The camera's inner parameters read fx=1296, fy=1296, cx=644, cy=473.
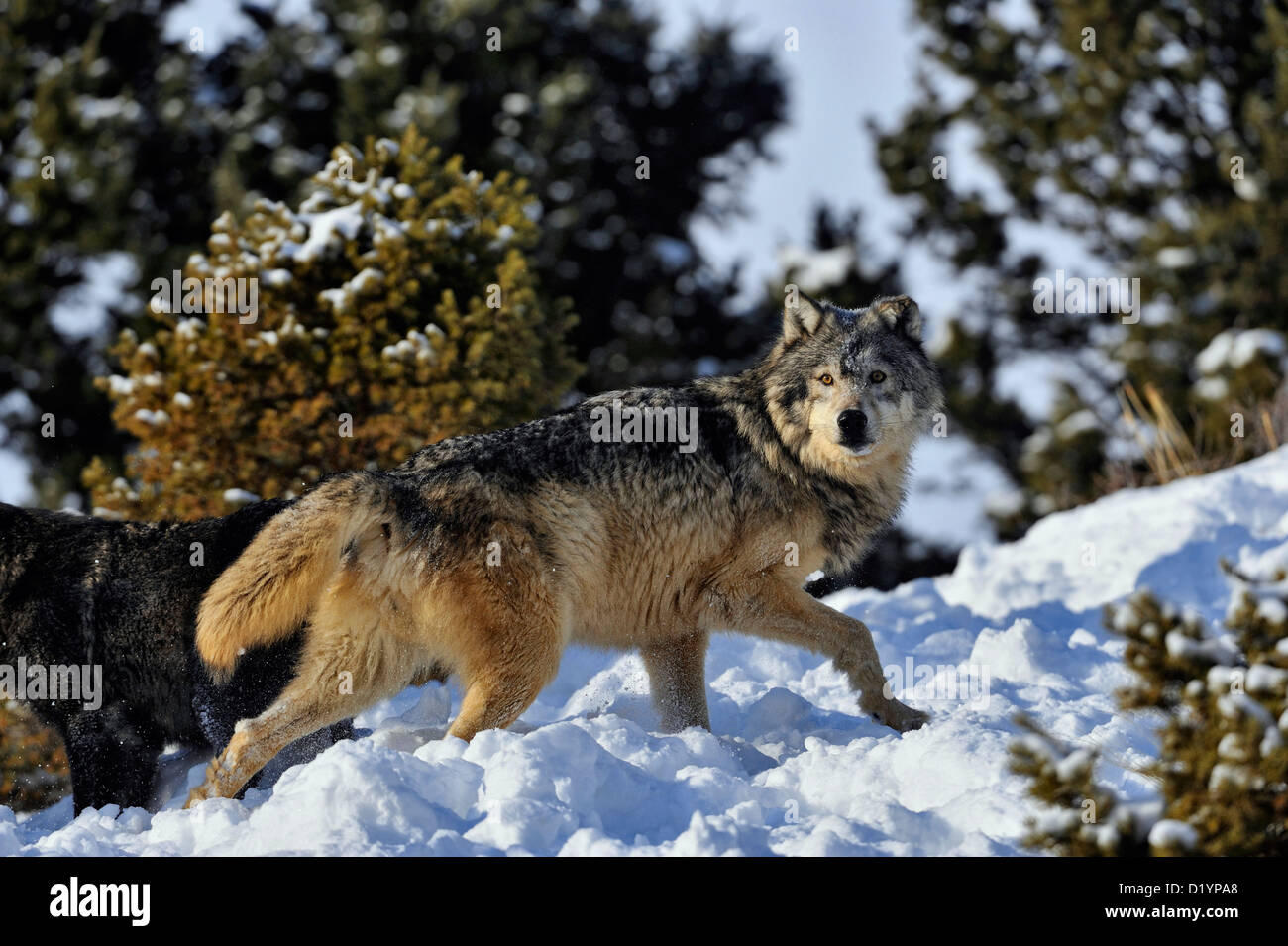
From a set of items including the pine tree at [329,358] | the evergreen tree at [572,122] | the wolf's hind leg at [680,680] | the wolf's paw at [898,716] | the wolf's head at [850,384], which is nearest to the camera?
the wolf's paw at [898,716]

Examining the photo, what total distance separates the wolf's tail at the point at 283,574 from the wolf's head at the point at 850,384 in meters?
2.19

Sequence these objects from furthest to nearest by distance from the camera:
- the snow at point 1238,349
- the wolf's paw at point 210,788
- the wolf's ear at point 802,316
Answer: the snow at point 1238,349
the wolf's ear at point 802,316
the wolf's paw at point 210,788

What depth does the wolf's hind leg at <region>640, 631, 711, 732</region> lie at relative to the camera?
6.50m

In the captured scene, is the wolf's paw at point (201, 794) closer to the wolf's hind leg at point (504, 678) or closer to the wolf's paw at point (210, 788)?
the wolf's paw at point (210, 788)

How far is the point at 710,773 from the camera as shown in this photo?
4.93 m

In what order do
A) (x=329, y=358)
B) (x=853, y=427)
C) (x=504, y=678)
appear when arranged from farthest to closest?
(x=329, y=358), (x=853, y=427), (x=504, y=678)

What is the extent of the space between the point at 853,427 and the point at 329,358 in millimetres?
5067

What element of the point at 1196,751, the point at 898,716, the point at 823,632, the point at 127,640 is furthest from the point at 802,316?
the point at 127,640

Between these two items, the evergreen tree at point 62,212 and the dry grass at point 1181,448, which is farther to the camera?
the evergreen tree at point 62,212

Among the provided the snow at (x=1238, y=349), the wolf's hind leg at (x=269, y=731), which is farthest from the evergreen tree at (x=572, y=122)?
the wolf's hind leg at (x=269, y=731)

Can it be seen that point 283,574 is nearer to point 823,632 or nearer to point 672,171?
point 823,632

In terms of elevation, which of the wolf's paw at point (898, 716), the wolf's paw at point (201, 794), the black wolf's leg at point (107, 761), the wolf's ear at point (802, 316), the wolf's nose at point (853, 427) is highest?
the wolf's ear at point (802, 316)

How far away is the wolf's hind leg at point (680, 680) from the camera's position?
21.3ft

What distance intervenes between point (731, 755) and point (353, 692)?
1643 mm
